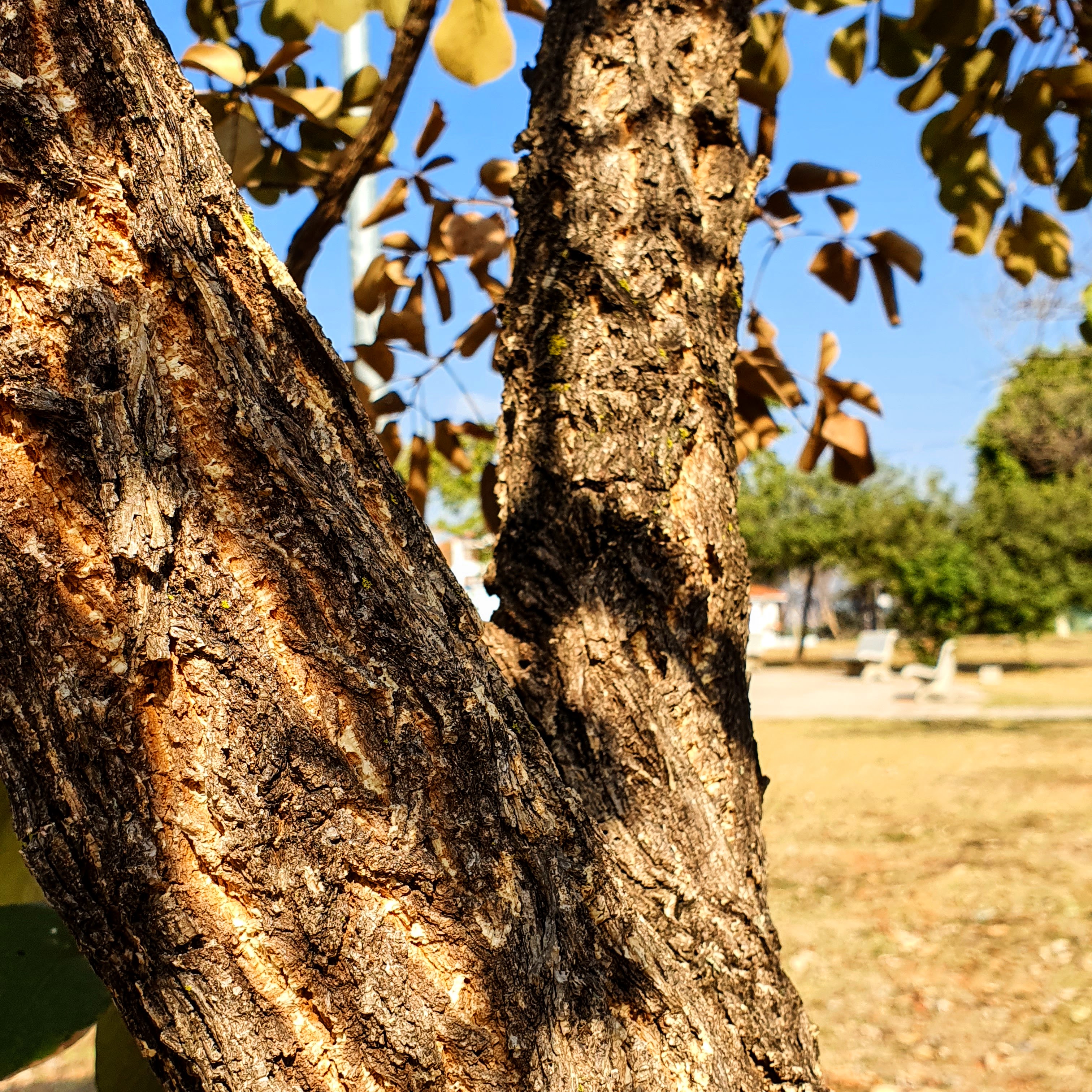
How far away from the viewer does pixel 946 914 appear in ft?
17.3

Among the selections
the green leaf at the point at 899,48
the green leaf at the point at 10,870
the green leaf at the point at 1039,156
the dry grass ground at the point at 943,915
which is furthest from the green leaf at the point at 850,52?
the dry grass ground at the point at 943,915

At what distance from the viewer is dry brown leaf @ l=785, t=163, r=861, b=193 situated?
5.90ft

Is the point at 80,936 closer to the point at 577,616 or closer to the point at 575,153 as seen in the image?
the point at 577,616

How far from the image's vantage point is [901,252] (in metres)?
1.86

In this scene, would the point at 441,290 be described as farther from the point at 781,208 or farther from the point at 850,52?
the point at 850,52

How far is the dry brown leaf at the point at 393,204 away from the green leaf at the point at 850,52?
45.8 inches

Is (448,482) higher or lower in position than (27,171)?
higher

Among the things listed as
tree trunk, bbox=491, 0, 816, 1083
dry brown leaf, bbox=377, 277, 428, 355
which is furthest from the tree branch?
tree trunk, bbox=491, 0, 816, 1083

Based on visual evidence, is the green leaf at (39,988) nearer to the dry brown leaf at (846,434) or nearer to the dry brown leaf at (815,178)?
the dry brown leaf at (846,434)

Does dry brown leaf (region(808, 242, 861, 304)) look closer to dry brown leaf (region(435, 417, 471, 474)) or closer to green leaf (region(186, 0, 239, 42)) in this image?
dry brown leaf (region(435, 417, 471, 474))

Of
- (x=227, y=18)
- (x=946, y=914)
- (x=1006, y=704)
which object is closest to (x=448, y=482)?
(x=1006, y=704)

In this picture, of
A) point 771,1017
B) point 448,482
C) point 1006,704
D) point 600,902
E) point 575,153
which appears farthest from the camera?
point 448,482

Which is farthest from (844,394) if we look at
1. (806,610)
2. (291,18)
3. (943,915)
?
(806,610)

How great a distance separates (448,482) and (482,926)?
2244 centimetres
